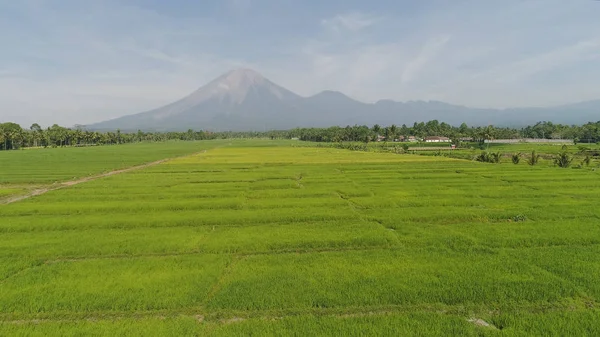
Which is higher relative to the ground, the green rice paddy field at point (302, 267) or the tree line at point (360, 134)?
the tree line at point (360, 134)

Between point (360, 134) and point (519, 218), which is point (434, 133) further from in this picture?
point (519, 218)

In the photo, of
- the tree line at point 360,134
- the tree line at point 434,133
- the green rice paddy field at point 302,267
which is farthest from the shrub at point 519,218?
the tree line at point 434,133

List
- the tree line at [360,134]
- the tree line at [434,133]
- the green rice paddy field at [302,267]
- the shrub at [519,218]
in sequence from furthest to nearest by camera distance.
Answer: the tree line at [434,133] → the tree line at [360,134] → the shrub at [519,218] → the green rice paddy field at [302,267]

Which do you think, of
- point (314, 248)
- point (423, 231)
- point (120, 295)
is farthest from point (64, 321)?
point (423, 231)

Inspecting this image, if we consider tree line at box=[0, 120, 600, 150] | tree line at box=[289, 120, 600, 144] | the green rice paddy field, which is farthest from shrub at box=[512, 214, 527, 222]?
tree line at box=[289, 120, 600, 144]

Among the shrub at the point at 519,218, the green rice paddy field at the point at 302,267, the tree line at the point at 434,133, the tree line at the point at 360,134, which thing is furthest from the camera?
the tree line at the point at 434,133

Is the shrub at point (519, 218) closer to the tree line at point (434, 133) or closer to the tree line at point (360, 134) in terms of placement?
the tree line at point (360, 134)

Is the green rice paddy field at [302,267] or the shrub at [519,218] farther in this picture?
the shrub at [519,218]

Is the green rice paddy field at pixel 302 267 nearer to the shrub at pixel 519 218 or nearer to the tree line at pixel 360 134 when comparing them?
the shrub at pixel 519 218

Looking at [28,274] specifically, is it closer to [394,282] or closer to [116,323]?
[116,323]
